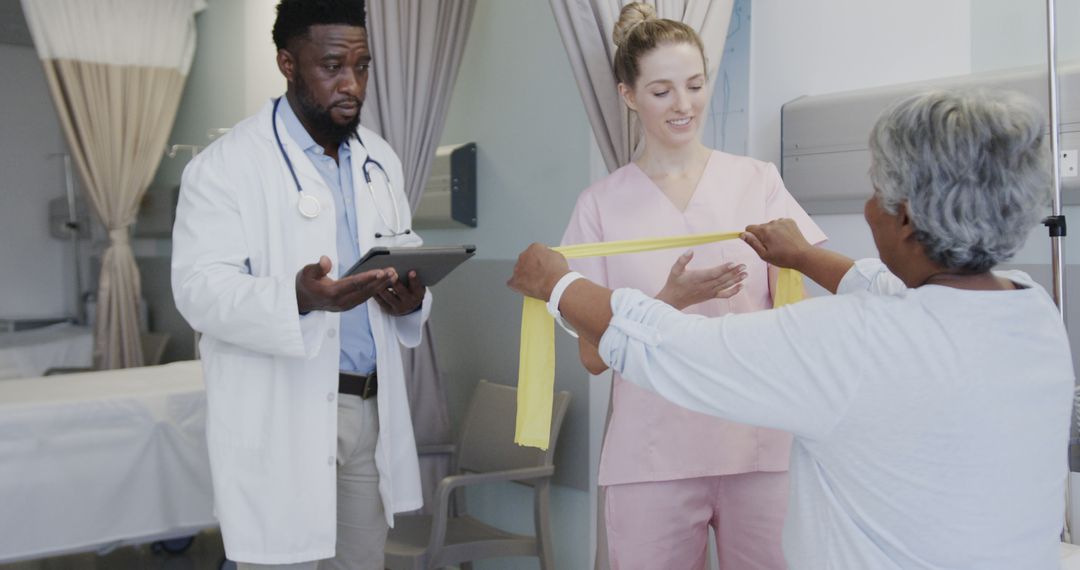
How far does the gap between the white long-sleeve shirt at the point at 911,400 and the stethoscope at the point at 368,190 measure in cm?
95

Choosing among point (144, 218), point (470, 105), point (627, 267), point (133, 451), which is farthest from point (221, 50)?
point (627, 267)

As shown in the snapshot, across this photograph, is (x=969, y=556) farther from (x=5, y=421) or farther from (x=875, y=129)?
(x=5, y=421)

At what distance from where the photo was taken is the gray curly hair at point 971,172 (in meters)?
1.14

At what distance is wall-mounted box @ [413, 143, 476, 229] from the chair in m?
0.64

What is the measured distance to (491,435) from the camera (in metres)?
3.36

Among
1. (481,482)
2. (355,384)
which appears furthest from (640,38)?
(481,482)

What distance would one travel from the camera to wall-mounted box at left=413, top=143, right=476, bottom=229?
3.63 m

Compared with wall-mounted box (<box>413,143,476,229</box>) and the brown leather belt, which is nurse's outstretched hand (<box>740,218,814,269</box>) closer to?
the brown leather belt

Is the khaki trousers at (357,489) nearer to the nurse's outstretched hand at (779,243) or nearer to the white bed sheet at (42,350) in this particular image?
the nurse's outstretched hand at (779,243)

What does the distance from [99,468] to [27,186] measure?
11.3 ft

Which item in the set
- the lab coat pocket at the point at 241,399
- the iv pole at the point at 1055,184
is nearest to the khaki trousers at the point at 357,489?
the lab coat pocket at the point at 241,399

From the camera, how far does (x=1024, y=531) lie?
3.97 feet

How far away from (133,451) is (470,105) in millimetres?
1722

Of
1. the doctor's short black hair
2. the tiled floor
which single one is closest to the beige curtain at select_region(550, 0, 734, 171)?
the doctor's short black hair
